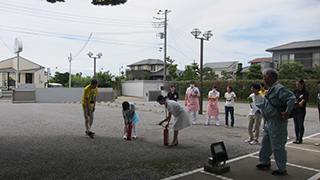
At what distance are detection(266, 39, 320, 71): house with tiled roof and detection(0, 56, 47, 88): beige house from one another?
3515 cm

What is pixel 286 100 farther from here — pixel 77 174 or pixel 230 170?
pixel 77 174

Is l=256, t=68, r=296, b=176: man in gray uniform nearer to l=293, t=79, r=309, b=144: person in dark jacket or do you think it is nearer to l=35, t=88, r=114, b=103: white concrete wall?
l=293, t=79, r=309, b=144: person in dark jacket

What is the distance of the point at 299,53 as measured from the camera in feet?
104

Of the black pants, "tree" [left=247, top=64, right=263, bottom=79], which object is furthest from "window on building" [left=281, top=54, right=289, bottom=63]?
the black pants

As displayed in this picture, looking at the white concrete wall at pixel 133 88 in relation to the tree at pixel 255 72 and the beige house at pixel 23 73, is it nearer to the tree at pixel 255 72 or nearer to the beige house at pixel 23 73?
the beige house at pixel 23 73

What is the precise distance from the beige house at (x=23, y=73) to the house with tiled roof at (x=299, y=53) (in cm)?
3515

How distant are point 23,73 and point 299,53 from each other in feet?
132

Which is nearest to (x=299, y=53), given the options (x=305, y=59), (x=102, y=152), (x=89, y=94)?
(x=305, y=59)

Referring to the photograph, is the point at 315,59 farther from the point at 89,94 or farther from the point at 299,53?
the point at 89,94

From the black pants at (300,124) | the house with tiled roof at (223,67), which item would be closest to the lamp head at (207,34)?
the black pants at (300,124)

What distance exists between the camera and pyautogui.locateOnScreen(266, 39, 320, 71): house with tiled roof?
30.4 m

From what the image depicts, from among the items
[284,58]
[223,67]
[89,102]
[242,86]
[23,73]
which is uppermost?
[223,67]

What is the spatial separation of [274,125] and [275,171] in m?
0.79

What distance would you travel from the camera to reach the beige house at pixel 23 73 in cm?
3656
